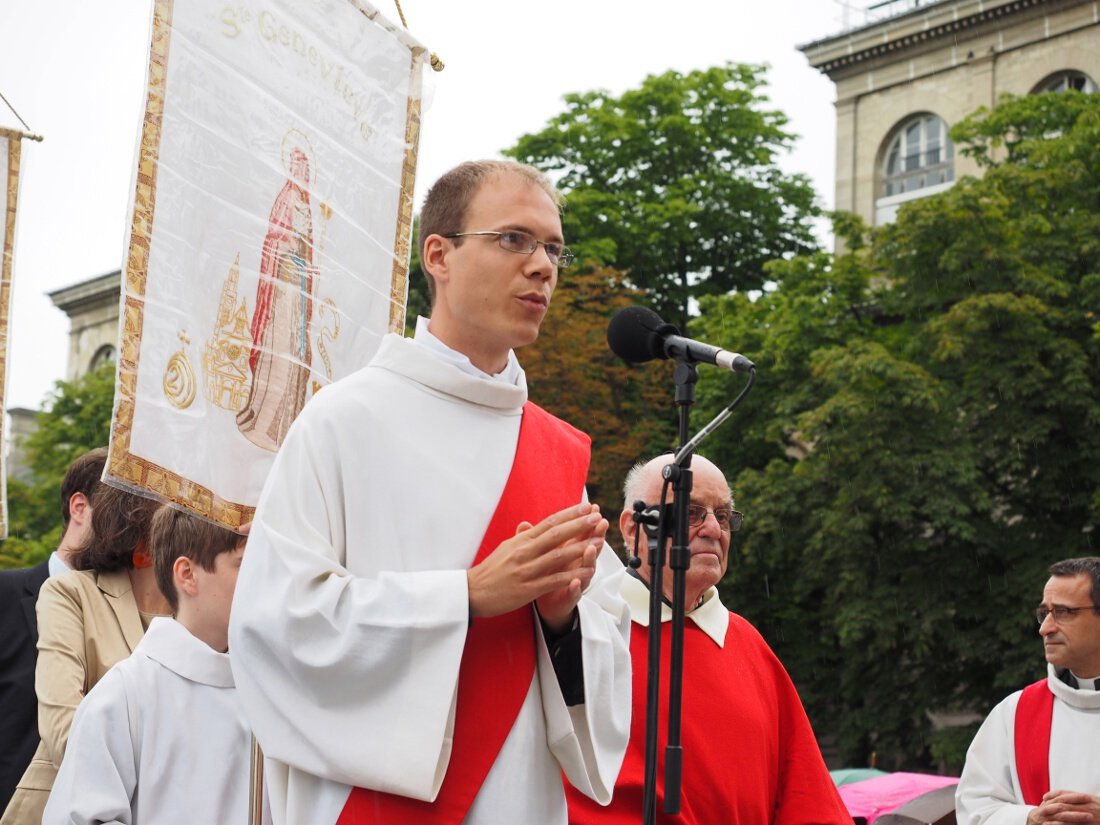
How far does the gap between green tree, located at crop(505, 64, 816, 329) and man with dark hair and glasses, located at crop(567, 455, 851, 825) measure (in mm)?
→ 24553

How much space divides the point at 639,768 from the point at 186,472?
1820 millimetres

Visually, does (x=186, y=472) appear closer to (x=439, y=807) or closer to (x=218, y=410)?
(x=218, y=410)

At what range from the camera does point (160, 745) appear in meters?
3.88

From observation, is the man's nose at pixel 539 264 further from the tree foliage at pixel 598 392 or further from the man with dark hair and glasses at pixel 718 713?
the tree foliage at pixel 598 392

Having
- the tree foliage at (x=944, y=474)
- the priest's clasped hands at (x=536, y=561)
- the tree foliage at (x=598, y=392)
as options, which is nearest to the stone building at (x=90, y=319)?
the tree foliage at (x=598, y=392)

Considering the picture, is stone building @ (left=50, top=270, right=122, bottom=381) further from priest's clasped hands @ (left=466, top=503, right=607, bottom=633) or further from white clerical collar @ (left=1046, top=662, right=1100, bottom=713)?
priest's clasped hands @ (left=466, top=503, right=607, bottom=633)

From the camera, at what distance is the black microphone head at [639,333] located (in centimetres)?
383

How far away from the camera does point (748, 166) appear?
1238 inches

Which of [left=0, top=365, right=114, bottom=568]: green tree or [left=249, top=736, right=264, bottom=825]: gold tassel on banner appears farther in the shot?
[left=0, top=365, right=114, bottom=568]: green tree

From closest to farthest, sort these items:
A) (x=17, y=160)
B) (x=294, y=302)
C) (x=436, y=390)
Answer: (x=436, y=390)
(x=294, y=302)
(x=17, y=160)

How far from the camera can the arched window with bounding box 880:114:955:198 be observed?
33.8 m

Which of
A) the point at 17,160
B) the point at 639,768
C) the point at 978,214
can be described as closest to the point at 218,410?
the point at 639,768

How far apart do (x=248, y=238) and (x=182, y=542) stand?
2.79ft

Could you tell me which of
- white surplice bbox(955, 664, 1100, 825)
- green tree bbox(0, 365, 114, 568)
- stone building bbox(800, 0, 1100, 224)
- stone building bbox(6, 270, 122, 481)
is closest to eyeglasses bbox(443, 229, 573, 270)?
white surplice bbox(955, 664, 1100, 825)
